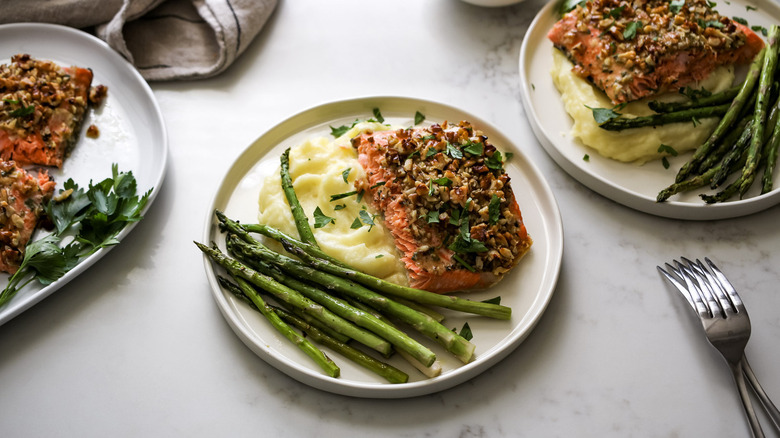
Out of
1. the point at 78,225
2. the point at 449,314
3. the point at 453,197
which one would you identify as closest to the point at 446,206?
the point at 453,197

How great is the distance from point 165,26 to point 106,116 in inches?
44.5

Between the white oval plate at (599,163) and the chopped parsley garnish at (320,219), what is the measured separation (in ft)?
6.14

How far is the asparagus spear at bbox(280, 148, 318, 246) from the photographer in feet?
14.4

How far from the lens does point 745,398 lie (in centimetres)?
398

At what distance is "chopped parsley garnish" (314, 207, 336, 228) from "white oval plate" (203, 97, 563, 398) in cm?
55

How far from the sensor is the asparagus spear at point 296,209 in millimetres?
4402

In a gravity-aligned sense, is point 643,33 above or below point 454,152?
above

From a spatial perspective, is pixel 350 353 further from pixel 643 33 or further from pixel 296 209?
pixel 643 33

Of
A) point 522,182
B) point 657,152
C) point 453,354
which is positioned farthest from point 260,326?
point 657,152

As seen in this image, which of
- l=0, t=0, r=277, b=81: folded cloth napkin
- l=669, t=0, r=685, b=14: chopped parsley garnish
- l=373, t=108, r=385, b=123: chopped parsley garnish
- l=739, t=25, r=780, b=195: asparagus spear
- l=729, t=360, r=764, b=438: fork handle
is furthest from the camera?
l=0, t=0, r=277, b=81: folded cloth napkin

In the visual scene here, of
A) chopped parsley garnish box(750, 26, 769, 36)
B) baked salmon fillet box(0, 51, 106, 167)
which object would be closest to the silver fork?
chopped parsley garnish box(750, 26, 769, 36)

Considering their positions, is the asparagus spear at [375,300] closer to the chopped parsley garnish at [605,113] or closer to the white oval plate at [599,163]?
the white oval plate at [599,163]

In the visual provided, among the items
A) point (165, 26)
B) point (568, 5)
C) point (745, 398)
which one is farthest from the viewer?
point (165, 26)

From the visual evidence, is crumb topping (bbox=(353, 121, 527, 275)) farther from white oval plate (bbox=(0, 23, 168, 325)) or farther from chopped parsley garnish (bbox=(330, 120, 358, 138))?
white oval plate (bbox=(0, 23, 168, 325))
